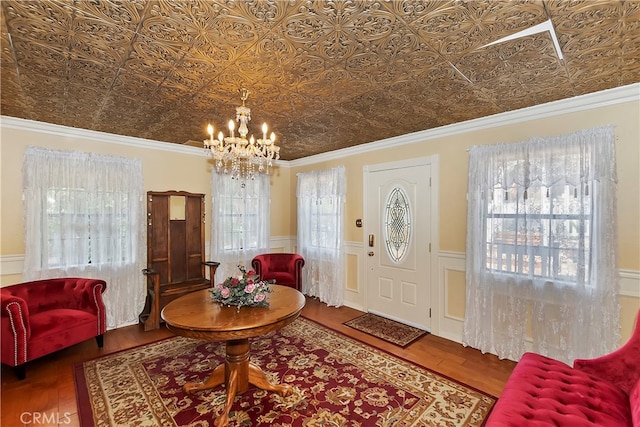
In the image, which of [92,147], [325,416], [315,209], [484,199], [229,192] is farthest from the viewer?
[315,209]

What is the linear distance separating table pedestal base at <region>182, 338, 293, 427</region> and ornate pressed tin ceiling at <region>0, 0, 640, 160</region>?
2.08 meters

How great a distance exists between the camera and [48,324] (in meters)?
2.78

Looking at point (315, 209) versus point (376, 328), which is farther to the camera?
point (315, 209)

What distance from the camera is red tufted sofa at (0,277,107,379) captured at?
248 centimetres

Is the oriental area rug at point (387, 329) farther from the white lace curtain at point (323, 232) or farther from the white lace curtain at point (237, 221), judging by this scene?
the white lace curtain at point (237, 221)

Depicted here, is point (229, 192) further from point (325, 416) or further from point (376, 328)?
point (325, 416)

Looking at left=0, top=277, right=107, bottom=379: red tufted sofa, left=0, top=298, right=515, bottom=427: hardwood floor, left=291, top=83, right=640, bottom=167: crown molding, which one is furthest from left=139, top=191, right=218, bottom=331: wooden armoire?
left=291, top=83, right=640, bottom=167: crown molding

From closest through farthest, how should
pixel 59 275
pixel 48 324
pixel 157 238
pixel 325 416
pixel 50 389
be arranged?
pixel 325 416 → pixel 50 389 → pixel 48 324 → pixel 59 275 → pixel 157 238

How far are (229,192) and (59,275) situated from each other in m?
2.33

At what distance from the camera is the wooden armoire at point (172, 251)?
3.74 meters

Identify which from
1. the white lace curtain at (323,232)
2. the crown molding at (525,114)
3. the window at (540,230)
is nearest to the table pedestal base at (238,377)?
the white lace curtain at (323,232)

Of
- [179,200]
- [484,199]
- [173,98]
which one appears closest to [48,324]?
[179,200]

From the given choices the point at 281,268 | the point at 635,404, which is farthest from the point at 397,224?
the point at 635,404

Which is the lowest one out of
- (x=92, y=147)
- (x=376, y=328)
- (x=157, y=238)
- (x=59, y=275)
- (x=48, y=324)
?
(x=376, y=328)
